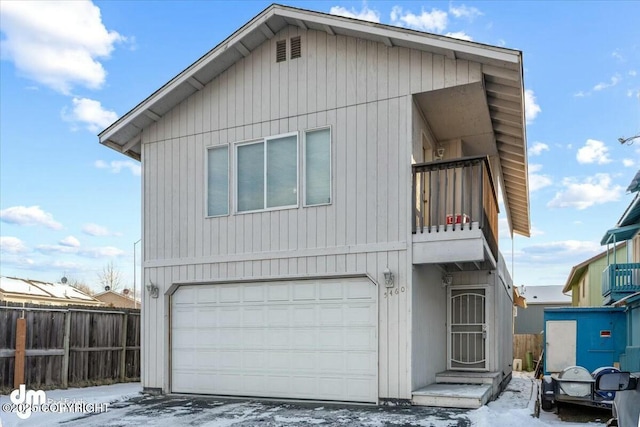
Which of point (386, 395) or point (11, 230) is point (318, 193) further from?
point (11, 230)

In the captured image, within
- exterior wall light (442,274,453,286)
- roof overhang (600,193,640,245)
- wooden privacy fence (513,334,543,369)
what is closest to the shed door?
exterior wall light (442,274,453,286)

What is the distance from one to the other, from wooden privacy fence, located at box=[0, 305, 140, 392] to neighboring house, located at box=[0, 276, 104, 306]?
40.2 ft

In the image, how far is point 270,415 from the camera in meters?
7.74

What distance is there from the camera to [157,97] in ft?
32.5

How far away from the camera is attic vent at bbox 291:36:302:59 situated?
9.33 m

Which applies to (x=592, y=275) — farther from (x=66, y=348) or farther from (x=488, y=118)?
(x=66, y=348)

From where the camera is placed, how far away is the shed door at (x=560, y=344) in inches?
456

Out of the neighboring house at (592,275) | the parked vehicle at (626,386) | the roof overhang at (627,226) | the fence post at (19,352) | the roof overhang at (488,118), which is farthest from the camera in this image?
the neighboring house at (592,275)

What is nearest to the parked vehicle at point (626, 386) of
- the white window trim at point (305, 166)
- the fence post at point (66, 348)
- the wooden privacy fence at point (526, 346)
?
the white window trim at point (305, 166)

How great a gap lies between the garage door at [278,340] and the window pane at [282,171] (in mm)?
1390

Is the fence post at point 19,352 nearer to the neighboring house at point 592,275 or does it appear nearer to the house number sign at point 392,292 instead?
the house number sign at point 392,292

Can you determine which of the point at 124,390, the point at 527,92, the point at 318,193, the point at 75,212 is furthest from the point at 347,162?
the point at 75,212

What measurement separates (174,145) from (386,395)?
576cm

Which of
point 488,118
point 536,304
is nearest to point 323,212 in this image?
point 488,118
